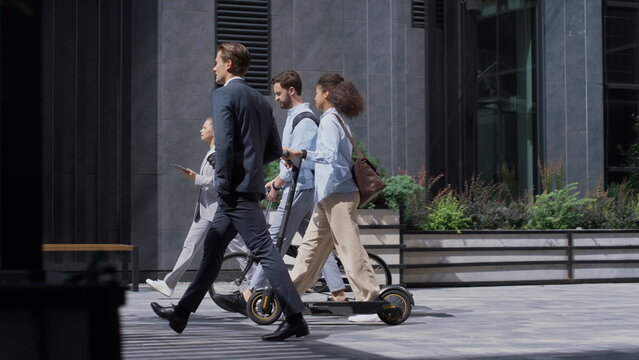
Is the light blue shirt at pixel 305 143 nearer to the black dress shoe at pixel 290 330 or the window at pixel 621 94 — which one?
the black dress shoe at pixel 290 330

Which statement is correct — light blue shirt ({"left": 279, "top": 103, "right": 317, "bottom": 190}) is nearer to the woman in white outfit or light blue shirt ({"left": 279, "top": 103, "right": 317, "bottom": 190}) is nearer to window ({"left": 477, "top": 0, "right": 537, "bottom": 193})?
the woman in white outfit

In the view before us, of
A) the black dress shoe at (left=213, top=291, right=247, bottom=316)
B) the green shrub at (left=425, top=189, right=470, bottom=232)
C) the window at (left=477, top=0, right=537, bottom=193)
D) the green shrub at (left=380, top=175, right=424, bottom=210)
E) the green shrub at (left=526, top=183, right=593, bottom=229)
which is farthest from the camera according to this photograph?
the window at (left=477, top=0, right=537, bottom=193)

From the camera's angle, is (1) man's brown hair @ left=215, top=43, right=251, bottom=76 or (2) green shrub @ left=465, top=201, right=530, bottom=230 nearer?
(1) man's brown hair @ left=215, top=43, right=251, bottom=76

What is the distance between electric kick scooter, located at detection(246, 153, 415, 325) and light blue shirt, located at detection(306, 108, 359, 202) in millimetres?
274

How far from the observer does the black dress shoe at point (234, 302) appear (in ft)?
31.5

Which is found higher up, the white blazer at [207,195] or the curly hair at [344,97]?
the curly hair at [344,97]

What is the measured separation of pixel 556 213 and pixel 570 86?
4409mm

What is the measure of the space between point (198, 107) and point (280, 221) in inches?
233

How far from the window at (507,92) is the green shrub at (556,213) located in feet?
10.6

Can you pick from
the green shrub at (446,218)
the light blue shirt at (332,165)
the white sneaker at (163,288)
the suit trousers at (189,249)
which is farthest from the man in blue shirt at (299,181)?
the green shrub at (446,218)

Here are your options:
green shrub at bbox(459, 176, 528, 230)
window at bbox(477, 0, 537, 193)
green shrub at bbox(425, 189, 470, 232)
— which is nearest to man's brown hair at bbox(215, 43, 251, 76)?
green shrub at bbox(425, 189, 470, 232)

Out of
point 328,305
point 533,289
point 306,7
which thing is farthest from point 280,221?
point 306,7

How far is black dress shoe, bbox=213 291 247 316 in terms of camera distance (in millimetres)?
9594

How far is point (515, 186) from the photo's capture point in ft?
66.6
